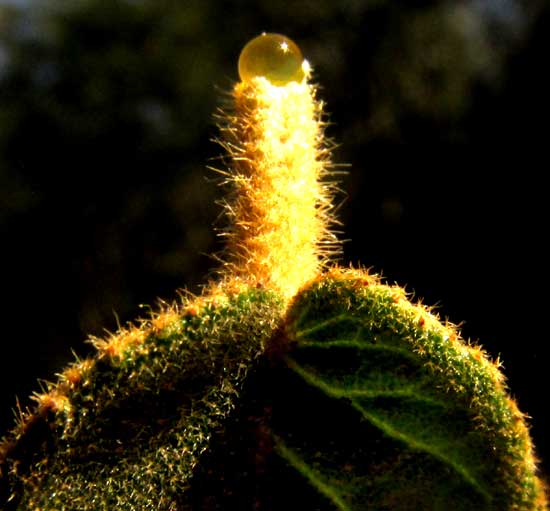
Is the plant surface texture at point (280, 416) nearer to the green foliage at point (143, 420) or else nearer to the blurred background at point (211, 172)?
the green foliage at point (143, 420)

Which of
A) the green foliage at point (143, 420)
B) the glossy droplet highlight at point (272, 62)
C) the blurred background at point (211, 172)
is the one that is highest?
the blurred background at point (211, 172)

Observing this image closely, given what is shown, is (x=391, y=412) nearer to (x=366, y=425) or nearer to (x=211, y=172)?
(x=366, y=425)

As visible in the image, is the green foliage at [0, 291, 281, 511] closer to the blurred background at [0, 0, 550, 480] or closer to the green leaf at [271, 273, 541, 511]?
the green leaf at [271, 273, 541, 511]

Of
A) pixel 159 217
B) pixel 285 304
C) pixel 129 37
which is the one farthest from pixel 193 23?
pixel 285 304

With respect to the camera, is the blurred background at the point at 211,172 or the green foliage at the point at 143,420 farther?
the blurred background at the point at 211,172

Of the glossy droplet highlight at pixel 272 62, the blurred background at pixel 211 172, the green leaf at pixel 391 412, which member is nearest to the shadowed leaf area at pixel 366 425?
the green leaf at pixel 391 412

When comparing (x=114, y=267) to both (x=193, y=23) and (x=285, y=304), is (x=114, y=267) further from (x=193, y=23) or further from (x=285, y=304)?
(x=285, y=304)
